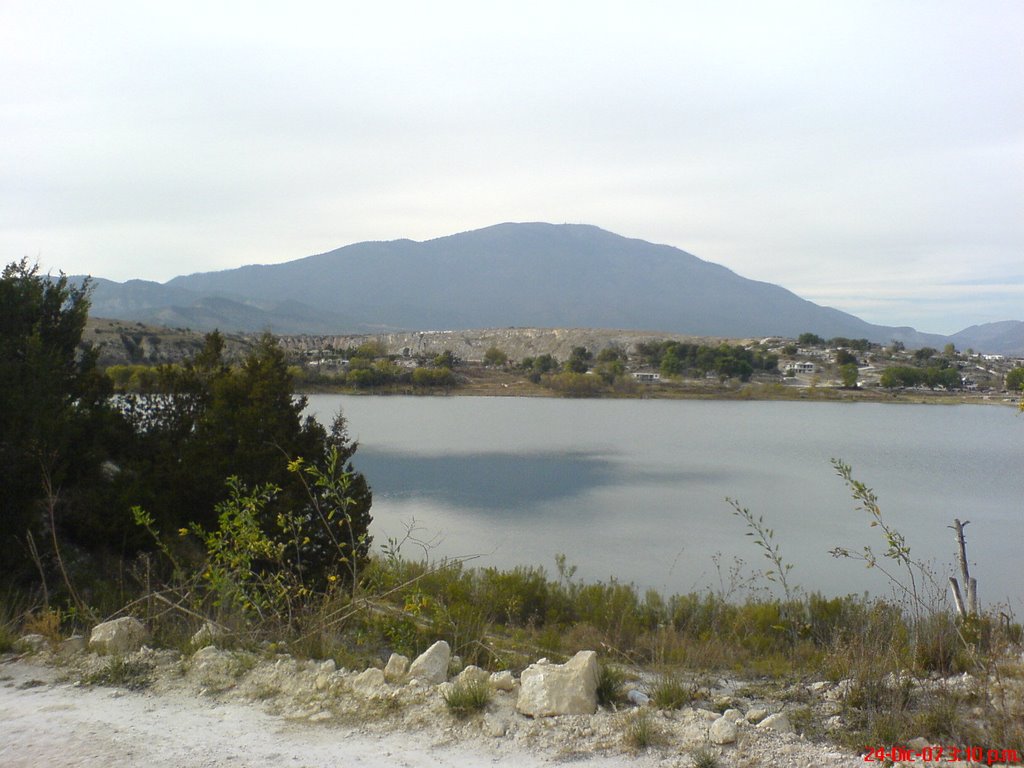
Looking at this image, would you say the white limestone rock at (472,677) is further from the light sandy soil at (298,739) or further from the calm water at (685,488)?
the calm water at (685,488)

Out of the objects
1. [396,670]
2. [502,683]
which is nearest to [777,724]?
[502,683]

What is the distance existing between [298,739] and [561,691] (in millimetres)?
1155

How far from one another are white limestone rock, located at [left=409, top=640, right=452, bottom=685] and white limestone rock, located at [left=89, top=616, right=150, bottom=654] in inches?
62.5

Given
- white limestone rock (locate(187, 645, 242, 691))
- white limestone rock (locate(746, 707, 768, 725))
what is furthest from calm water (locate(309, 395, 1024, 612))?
white limestone rock (locate(746, 707, 768, 725))

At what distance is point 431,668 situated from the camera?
13.0 ft

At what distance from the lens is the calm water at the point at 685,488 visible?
12.8 m

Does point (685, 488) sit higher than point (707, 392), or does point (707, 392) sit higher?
point (707, 392)

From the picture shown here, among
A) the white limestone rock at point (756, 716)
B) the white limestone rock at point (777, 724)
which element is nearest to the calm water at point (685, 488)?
the white limestone rock at point (756, 716)

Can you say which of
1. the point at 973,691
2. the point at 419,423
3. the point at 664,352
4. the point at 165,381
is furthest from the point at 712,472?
the point at 664,352

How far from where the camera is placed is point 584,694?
11.7 feet

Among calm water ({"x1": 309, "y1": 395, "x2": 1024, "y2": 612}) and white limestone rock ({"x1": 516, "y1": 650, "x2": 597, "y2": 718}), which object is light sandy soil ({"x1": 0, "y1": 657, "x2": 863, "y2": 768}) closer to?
A: white limestone rock ({"x1": 516, "y1": 650, "x2": 597, "y2": 718})

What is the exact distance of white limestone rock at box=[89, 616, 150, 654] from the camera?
4.26 meters

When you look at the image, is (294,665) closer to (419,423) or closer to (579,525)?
(579,525)

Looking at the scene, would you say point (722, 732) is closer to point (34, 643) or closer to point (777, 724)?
point (777, 724)
